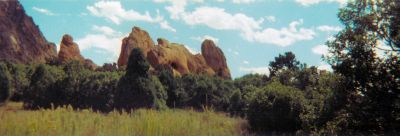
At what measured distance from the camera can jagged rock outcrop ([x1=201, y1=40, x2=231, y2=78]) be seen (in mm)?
76562

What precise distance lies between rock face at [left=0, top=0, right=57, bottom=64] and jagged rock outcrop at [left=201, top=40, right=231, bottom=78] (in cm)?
4230

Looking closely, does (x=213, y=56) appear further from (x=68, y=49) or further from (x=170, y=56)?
(x=68, y=49)

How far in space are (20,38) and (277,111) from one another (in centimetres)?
10877

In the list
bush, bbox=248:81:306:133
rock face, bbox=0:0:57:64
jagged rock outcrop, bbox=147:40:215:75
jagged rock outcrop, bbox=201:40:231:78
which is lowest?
bush, bbox=248:81:306:133

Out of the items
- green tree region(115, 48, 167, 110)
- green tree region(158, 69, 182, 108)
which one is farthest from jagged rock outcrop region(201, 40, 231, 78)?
green tree region(115, 48, 167, 110)

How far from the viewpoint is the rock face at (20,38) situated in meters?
105

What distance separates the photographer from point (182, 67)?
63312 mm

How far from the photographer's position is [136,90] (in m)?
26.5

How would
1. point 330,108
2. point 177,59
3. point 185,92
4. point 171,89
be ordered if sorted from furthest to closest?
point 177,59, point 185,92, point 171,89, point 330,108

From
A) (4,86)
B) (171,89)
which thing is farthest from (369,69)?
(4,86)

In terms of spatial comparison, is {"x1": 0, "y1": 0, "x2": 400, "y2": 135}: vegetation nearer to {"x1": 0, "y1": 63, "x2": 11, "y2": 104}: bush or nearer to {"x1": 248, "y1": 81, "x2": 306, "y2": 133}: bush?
{"x1": 248, "y1": 81, "x2": 306, "y2": 133}: bush

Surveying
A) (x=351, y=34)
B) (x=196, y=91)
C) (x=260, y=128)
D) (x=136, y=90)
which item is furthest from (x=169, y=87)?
(x=351, y=34)

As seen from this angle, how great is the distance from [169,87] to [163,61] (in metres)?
23.0

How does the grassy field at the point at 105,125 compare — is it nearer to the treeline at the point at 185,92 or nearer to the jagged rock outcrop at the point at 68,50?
the treeline at the point at 185,92
